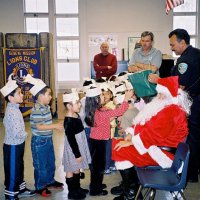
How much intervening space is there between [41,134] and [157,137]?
129 cm

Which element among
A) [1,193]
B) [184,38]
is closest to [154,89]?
[184,38]

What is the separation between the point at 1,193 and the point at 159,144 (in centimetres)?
188

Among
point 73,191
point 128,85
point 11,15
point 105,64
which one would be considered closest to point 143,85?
point 128,85

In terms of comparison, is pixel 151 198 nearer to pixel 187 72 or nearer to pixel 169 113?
pixel 169 113

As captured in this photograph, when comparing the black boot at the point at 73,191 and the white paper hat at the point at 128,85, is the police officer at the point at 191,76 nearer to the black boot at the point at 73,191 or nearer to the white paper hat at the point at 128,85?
the white paper hat at the point at 128,85

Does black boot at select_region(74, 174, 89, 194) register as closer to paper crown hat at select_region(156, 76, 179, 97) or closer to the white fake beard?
the white fake beard

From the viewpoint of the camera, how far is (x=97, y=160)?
3291 mm

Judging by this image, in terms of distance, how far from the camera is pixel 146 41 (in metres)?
4.19

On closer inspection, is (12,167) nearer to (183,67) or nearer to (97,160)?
(97,160)

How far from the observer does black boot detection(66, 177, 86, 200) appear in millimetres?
3279

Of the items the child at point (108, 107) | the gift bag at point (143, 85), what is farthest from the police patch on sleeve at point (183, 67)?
the child at point (108, 107)

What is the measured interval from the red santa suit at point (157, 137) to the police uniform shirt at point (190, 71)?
712mm

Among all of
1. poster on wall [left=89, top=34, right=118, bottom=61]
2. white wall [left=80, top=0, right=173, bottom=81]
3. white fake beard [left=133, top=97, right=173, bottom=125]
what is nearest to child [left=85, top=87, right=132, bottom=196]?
white fake beard [left=133, top=97, right=173, bottom=125]

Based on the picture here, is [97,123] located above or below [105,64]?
below
